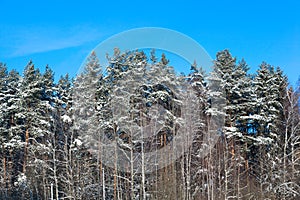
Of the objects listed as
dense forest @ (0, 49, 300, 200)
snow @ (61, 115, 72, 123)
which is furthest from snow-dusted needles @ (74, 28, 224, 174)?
snow @ (61, 115, 72, 123)

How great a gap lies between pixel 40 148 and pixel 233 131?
1191 centimetres

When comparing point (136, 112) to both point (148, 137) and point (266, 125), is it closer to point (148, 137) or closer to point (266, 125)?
point (148, 137)

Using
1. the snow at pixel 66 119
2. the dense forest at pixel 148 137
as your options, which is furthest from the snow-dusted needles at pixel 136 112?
the snow at pixel 66 119

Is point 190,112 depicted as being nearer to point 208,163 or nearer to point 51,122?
point 208,163

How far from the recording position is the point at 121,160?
23.3 metres

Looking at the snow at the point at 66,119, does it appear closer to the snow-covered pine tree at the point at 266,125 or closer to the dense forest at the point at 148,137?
the dense forest at the point at 148,137

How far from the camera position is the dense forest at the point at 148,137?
70.5 feet

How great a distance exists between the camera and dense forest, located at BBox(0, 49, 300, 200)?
70.5ft

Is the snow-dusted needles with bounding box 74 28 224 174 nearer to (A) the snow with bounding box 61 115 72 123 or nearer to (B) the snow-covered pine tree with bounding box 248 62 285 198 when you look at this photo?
(A) the snow with bounding box 61 115 72 123

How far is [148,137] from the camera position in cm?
2233

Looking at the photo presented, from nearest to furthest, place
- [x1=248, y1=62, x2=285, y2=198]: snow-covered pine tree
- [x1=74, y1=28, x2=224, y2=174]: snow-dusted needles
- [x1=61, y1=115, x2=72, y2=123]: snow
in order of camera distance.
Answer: [x1=74, y1=28, x2=224, y2=174]: snow-dusted needles → [x1=61, y1=115, x2=72, y2=123]: snow → [x1=248, y1=62, x2=285, y2=198]: snow-covered pine tree

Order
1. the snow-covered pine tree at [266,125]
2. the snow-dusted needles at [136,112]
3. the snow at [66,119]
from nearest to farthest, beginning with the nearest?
1. the snow-dusted needles at [136,112]
2. the snow at [66,119]
3. the snow-covered pine tree at [266,125]

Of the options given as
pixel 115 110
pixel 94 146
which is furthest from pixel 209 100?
pixel 94 146

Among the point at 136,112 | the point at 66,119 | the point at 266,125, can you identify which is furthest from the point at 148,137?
the point at 266,125
